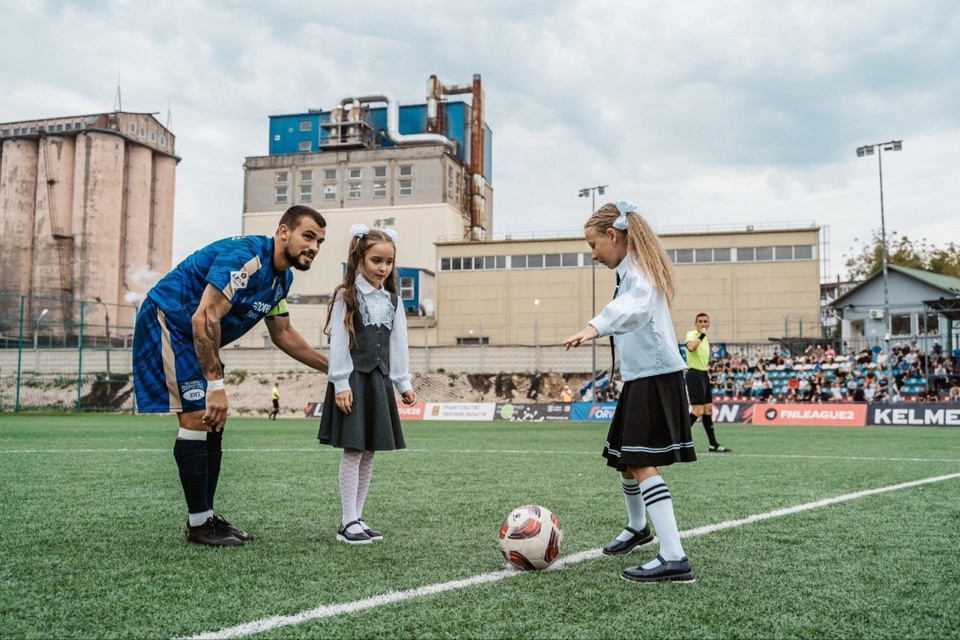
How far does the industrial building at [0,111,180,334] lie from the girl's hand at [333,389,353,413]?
58.1 meters

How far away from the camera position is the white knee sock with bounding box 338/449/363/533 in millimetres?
4875

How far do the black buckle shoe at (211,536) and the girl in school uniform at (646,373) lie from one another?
2258 mm

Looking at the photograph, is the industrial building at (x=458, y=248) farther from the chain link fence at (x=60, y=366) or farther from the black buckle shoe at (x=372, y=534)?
the black buckle shoe at (x=372, y=534)

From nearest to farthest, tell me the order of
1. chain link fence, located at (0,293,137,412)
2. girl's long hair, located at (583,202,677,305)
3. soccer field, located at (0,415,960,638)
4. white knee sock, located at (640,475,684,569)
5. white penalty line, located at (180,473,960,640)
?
white penalty line, located at (180,473,960,640), soccer field, located at (0,415,960,638), white knee sock, located at (640,475,684,569), girl's long hair, located at (583,202,677,305), chain link fence, located at (0,293,137,412)

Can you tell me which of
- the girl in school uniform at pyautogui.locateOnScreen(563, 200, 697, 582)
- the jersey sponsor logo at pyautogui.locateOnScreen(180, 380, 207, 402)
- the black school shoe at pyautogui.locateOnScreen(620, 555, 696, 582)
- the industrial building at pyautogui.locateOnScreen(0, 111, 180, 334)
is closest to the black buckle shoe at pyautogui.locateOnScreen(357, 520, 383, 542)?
the jersey sponsor logo at pyautogui.locateOnScreen(180, 380, 207, 402)

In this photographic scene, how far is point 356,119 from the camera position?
6281 centimetres

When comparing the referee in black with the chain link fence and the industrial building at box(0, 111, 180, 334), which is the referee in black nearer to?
the chain link fence

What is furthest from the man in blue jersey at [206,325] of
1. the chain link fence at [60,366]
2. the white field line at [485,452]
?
the chain link fence at [60,366]

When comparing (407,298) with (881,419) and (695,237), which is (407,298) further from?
(881,419)

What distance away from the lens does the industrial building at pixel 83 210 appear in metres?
57.2

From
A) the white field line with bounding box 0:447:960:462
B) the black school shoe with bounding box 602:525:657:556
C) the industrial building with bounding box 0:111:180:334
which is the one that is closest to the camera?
the black school shoe with bounding box 602:525:657:556

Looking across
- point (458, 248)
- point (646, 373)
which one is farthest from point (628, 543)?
point (458, 248)

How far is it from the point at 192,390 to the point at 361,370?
1.01 m

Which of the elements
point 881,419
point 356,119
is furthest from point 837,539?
point 356,119
